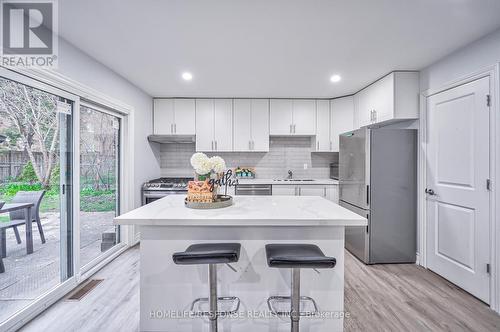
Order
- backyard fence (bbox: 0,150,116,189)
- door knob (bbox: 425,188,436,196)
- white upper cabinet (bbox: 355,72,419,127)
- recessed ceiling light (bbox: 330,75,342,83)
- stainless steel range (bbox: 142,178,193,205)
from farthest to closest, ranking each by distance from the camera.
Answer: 1. stainless steel range (bbox: 142,178,193,205)
2. recessed ceiling light (bbox: 330,75,342,83)
3. white upper cabinet (bbox: 355,72,419,127)
4. door knob (bbox: 425,188,436,196)
5. backyard fence (bbox: 0,150,116,189)

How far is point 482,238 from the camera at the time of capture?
2148 mm

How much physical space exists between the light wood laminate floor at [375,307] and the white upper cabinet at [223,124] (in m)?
2.39

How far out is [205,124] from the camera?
163 inches

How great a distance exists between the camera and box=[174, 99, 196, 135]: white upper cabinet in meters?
4.13

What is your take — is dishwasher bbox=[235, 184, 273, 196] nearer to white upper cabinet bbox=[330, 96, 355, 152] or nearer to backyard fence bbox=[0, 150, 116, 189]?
white upper cabinet bbox=[330, 96, 355, 152]

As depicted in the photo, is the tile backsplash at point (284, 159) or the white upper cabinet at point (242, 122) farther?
the tile backsplash at point (284, 159)

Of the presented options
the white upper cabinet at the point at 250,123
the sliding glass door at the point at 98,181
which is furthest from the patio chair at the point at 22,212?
the white upper cabinet at the point at 250,123

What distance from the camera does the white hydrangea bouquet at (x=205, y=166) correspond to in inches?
70.8

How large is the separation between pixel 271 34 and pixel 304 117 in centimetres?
Answer: 231

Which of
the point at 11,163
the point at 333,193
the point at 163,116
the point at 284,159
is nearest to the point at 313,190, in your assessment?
the point at 333,193

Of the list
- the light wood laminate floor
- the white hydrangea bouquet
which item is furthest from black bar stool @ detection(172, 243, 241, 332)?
the light wood laminate floor

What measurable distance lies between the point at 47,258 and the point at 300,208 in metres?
2.54

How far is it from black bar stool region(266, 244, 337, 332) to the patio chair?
211 cm

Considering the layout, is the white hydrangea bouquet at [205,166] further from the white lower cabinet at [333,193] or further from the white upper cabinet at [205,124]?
the white lower cabinet at [333,193]
